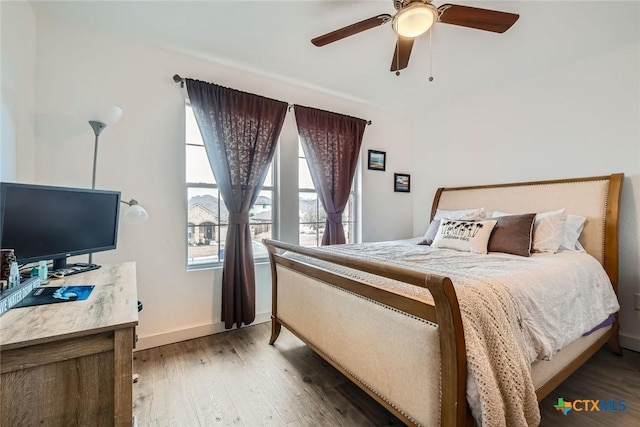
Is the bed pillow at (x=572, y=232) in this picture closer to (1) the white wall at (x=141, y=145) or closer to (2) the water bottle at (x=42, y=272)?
(1) the white wall at (x=141, y=145)

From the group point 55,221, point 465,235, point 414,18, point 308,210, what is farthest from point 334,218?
point 55,221

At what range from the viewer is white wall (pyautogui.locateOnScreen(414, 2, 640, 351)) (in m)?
2.25

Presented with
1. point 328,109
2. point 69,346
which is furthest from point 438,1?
point 69,346

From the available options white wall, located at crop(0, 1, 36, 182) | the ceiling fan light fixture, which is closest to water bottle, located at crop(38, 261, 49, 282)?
white wall, located at crop(0, 1, 36, 182)

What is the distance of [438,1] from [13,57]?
2.62 meters

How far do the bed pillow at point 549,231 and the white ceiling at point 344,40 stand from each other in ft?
4.56

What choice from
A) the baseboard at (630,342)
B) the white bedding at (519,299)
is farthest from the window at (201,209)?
the baseboard at (630,342)

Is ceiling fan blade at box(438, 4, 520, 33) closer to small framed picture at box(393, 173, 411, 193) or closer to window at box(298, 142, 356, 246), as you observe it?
window at box(298, 142, 356, 246)

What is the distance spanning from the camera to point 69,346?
2.74 ft

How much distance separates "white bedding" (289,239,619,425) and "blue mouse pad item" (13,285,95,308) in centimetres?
124

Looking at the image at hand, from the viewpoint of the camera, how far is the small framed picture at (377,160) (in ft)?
11.7

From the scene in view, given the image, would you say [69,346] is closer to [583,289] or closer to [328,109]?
[583,289]

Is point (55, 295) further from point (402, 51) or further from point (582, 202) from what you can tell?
point (582, 202)

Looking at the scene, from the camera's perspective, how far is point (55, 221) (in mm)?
1447
